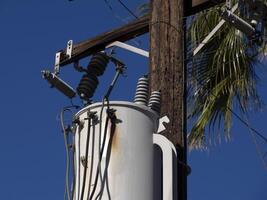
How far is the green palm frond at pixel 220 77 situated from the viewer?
9.41 m

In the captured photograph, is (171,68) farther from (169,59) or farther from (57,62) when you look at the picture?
(57,62)

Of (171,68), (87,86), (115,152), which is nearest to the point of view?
(115,152)

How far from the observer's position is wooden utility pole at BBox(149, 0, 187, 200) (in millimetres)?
5426

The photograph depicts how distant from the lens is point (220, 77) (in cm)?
963

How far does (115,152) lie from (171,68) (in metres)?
1.44

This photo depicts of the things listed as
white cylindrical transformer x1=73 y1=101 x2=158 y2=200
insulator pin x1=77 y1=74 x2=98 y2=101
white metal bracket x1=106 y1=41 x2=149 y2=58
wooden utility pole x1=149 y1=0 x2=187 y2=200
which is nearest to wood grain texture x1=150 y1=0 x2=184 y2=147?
wooden utility pole x1=149 y1=0 x2=187 y2=200

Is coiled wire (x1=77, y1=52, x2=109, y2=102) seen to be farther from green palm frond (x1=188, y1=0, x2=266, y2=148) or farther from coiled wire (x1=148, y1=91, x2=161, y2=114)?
green palm frond (x1=188, y1=0, x2=266, y2=148)

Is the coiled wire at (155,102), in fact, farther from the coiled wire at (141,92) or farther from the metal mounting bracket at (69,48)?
the metal mounting bracket at (69,48)

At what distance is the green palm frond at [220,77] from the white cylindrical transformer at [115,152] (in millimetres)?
4618

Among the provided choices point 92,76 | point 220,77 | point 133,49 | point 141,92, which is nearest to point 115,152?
point 141,92

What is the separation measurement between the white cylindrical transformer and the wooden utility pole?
1.95 feet

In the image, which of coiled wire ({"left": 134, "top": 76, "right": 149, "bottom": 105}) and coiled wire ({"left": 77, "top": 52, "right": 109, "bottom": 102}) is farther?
coiled wire ({"left": 77, "top": 52, "right": 109, "bottom": 102})

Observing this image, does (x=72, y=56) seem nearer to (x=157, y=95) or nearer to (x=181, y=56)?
(x=181, y=56)

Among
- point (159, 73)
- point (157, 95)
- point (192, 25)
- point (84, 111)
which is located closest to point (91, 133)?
point (84, 111)
